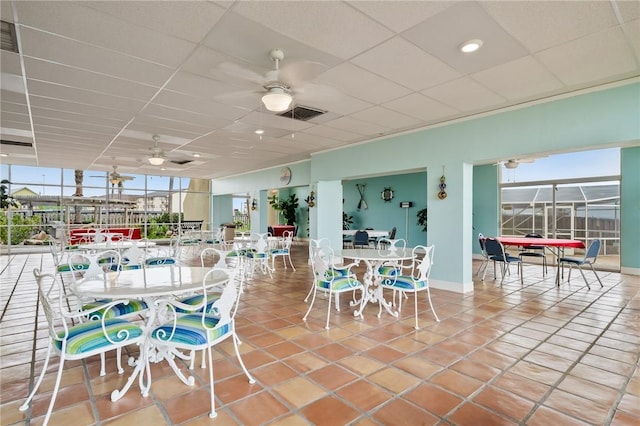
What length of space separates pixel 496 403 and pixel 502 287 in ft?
12.2

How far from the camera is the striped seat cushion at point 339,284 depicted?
3459mm

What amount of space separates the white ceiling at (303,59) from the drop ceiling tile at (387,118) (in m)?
0.03

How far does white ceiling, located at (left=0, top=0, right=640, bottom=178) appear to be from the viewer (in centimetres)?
223

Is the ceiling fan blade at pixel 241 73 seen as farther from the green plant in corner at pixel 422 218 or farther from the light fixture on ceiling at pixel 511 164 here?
the green plant in corner at pixel 422 218

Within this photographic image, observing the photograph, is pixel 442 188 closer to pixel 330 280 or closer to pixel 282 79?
pixel 330 280

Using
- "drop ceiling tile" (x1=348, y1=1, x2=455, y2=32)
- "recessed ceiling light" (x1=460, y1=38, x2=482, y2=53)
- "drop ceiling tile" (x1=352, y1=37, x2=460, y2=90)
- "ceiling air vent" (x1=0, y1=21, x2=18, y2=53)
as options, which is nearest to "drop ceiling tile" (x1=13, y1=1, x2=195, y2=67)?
"ceiling air vent" (x1=0, y1=21, x2=18, y2=53)

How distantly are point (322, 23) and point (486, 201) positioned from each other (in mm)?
7708

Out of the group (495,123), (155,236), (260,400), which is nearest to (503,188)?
(495,123)

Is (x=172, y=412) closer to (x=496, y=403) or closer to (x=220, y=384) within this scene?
(x=220, y=384)

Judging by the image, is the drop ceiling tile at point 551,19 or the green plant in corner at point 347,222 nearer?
the drop ceiling tile at point 551,19

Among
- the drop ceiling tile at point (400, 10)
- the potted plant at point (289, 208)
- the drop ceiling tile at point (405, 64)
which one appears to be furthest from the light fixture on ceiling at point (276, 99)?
the potted plant at point (289, 208)

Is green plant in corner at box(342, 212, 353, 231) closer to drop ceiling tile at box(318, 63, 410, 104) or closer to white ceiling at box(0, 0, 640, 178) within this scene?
white ceiling at box(0, 0, 640, 178)

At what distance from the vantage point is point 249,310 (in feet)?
13.0

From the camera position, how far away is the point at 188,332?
79.9 inches
